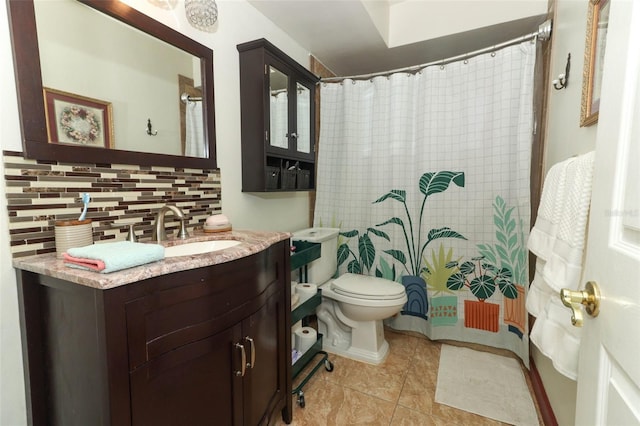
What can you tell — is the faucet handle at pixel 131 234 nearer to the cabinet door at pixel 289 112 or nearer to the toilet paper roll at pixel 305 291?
the cabinet door at pixel 289 112

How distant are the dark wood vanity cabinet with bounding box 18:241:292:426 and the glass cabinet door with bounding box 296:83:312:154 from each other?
1.01m

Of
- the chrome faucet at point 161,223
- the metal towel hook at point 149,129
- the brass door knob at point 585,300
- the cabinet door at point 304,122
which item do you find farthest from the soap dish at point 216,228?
the brass door knob at point 585,300

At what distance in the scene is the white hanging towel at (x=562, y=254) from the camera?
0.88 metres

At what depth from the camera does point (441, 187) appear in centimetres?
198

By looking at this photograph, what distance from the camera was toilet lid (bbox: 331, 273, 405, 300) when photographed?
180cm

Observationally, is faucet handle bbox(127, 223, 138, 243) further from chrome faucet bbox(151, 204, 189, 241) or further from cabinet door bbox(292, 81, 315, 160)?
cabinet door bbox(292, 81, 315, 160)

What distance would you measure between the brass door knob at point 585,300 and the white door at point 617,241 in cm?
2

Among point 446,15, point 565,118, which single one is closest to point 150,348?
point 565,118

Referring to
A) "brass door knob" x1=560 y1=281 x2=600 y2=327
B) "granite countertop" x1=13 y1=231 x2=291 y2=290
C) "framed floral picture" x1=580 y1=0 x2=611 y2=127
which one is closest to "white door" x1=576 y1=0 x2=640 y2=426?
"brass door knob" x1=560 y1=281 x2=600 y2=327

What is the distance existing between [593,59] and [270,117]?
4.63 feet

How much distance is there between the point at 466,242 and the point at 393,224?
0.49m

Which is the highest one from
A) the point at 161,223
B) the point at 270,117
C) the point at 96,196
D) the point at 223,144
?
the point at 270,117

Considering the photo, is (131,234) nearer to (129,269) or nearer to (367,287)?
(129,269)

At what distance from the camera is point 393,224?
2.12 meters
